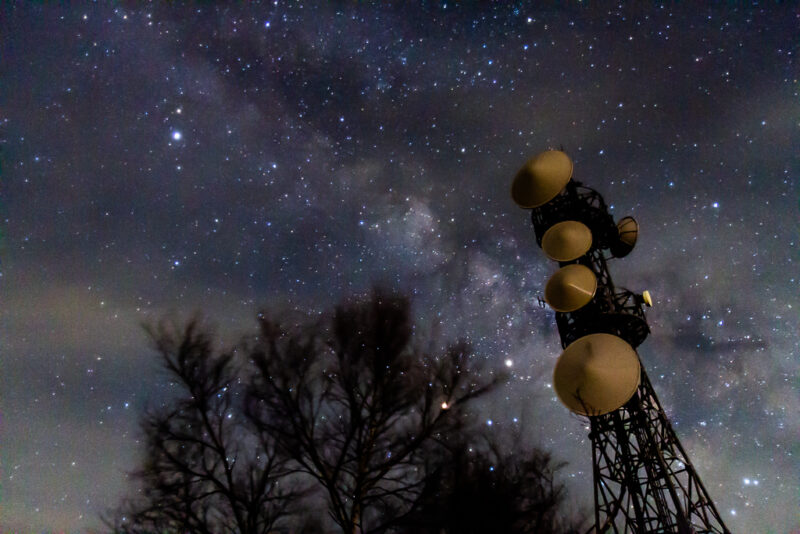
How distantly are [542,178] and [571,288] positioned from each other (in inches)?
156

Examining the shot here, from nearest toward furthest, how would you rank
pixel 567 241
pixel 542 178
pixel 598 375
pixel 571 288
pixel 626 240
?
pixel 598 375 < pixel 571 288 < pixel 567 241 < pixel 542 178 < pixel 626 240

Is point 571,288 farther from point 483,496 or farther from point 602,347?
point 483,496

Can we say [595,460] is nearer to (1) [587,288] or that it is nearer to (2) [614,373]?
(2) [614,373]

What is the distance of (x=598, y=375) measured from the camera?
36.8 feet

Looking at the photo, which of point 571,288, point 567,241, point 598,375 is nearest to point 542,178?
point 567,241

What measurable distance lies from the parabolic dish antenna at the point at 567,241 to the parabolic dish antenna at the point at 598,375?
8.86ft

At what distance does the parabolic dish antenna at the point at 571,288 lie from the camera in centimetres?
1248

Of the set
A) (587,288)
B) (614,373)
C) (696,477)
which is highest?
(587,288)

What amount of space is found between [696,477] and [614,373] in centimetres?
354

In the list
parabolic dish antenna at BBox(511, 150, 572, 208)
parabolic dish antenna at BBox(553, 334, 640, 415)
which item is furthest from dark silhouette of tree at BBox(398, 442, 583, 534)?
parabolic dish antenna at BBox(511, 150, 572, 208)

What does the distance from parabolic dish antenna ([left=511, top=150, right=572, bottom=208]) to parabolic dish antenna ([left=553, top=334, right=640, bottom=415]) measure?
16.0 ft

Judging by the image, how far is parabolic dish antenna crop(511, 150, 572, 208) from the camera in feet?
46.7

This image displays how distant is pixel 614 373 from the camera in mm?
11141


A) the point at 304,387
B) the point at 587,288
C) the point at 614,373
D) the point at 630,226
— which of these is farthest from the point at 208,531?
the point at 630,226
